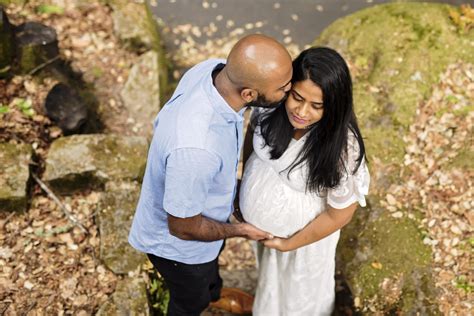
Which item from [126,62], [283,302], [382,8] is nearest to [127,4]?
[126,62]

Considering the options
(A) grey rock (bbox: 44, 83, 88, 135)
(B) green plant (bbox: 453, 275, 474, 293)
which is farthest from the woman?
(A) grey rock (bbox: 44, 83, 88, 135)

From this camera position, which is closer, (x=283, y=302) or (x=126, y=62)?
(x=283, y=302)

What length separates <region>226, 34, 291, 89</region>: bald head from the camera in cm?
264

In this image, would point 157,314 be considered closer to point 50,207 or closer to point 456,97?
point 50,207

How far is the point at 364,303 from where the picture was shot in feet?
13.5

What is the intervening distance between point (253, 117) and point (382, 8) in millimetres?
3372

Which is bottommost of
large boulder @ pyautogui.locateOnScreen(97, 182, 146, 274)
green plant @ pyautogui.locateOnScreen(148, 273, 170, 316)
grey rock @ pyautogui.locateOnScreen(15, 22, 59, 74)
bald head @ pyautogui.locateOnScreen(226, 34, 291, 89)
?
green plant @ pyautogui.locateOnScreen(148, 273, 170, 316)

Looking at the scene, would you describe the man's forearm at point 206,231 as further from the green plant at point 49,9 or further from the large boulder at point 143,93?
the green plant at point 49,9

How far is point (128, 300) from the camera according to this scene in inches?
164

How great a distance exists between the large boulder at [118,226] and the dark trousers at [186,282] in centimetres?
64

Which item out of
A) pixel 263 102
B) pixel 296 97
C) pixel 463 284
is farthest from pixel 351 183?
pixel 463 284

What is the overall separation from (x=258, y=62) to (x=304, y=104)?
42cm

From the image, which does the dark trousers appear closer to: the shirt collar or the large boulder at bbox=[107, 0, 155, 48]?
the shirt collar

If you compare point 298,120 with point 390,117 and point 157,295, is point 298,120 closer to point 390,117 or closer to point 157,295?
point 157,295
